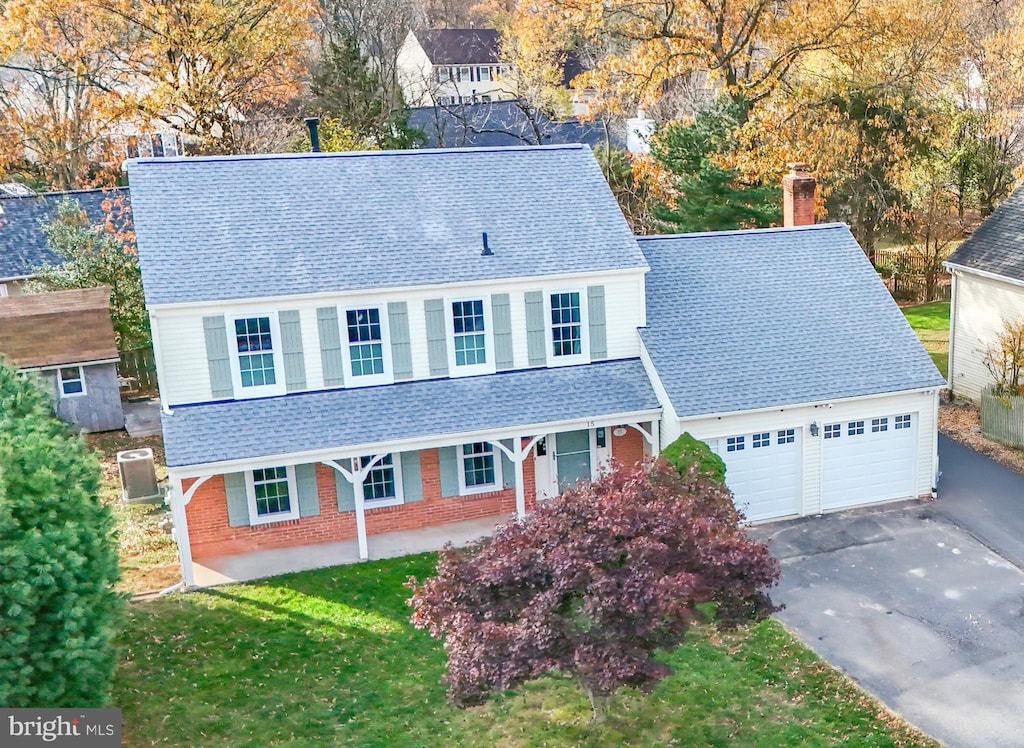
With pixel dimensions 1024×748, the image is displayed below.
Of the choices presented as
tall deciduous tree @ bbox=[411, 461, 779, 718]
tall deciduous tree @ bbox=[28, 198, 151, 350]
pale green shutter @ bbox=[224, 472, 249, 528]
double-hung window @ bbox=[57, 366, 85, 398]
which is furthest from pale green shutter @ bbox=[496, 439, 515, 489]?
tall deciduous tree @ bbox=[28, 198, 151, 350]

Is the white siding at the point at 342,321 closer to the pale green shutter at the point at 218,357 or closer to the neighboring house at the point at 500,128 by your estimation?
the pale green shutter at the point at 218,357

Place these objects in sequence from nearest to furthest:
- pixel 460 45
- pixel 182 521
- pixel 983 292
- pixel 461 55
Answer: pixel 182 521 → pixel 983 292 → pixel 461 55 → pixel 460 45

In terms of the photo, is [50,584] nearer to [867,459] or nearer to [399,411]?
[399,411]

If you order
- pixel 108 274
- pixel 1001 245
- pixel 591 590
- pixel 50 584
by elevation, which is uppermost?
pixel 108 274

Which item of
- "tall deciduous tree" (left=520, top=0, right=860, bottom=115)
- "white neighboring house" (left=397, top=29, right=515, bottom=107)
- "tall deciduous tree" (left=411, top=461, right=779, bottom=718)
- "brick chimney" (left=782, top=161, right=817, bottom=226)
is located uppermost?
"white neighboring house" (left=397, top=29, right=515, bottom=107)

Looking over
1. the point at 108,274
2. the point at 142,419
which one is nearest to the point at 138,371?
the point at 142,419

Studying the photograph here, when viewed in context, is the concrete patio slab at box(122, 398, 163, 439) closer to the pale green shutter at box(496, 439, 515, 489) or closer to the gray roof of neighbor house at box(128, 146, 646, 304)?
the gray roof of neighbor house at box(128, 146, 646, 304)
